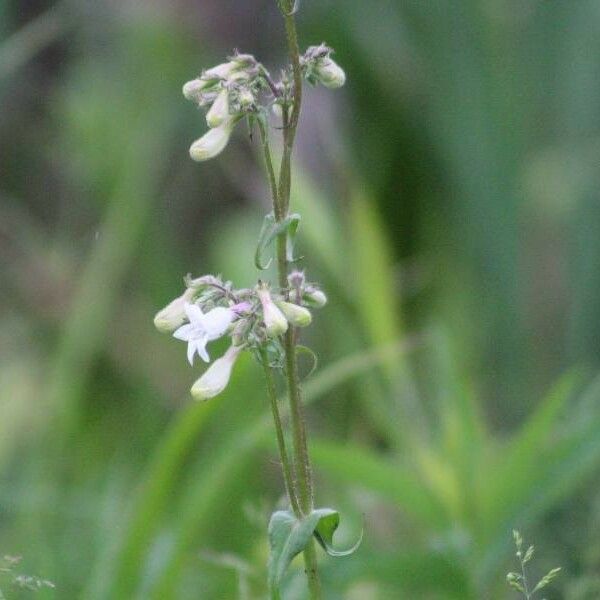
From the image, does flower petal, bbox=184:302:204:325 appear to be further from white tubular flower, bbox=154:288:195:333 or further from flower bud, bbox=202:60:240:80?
flower bud, bbox=202:60:240:80

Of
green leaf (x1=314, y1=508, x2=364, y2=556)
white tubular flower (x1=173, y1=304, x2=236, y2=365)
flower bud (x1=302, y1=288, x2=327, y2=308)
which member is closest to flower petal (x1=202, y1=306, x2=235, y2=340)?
white tubular flower (x1=173, y1=304, x2=236, y2=365)

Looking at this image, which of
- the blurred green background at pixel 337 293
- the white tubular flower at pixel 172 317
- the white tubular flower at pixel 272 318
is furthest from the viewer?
the blurred green background at pixel 337 293

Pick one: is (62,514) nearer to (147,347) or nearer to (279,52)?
(147,347)

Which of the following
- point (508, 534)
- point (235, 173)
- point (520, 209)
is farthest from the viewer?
point (235, 173)

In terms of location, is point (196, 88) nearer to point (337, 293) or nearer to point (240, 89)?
point (240, 89)

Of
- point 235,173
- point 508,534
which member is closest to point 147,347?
point 235,173

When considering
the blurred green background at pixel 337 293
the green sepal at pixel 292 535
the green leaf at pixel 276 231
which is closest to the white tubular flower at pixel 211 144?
the green leaf at pixel 276 231

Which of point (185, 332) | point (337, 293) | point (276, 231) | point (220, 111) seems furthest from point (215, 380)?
point (337, 293)

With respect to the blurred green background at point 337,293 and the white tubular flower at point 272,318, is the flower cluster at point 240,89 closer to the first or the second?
the white tubular flower at point 272,318
